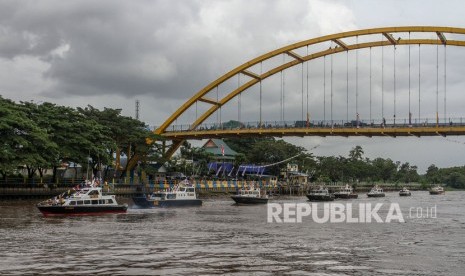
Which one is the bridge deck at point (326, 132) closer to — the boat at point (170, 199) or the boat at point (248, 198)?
the boat at point (248, 198)

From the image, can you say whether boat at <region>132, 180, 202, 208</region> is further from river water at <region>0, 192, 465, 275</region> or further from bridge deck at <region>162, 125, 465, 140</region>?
bridge deck at <region>162, 125, 465, 140</region>

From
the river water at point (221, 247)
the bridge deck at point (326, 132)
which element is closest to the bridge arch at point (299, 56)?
the bridge deck at point (326, 132)

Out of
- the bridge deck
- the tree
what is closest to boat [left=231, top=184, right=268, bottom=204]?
the bridge deck

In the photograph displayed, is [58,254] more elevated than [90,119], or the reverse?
[90,119]

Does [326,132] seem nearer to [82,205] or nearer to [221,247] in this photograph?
[82,205]

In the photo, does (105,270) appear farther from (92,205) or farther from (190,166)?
(190,166)

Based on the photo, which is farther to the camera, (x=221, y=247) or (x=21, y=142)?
(x=21, y=142)

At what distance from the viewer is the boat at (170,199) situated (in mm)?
62125

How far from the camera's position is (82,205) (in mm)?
49375

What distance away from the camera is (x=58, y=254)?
26984 millimetres

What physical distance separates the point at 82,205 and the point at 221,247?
22192 mm

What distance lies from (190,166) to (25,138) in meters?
52.0

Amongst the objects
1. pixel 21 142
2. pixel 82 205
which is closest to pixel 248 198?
pixel 21 142

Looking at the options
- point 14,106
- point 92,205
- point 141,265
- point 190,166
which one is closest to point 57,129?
point 14,106
